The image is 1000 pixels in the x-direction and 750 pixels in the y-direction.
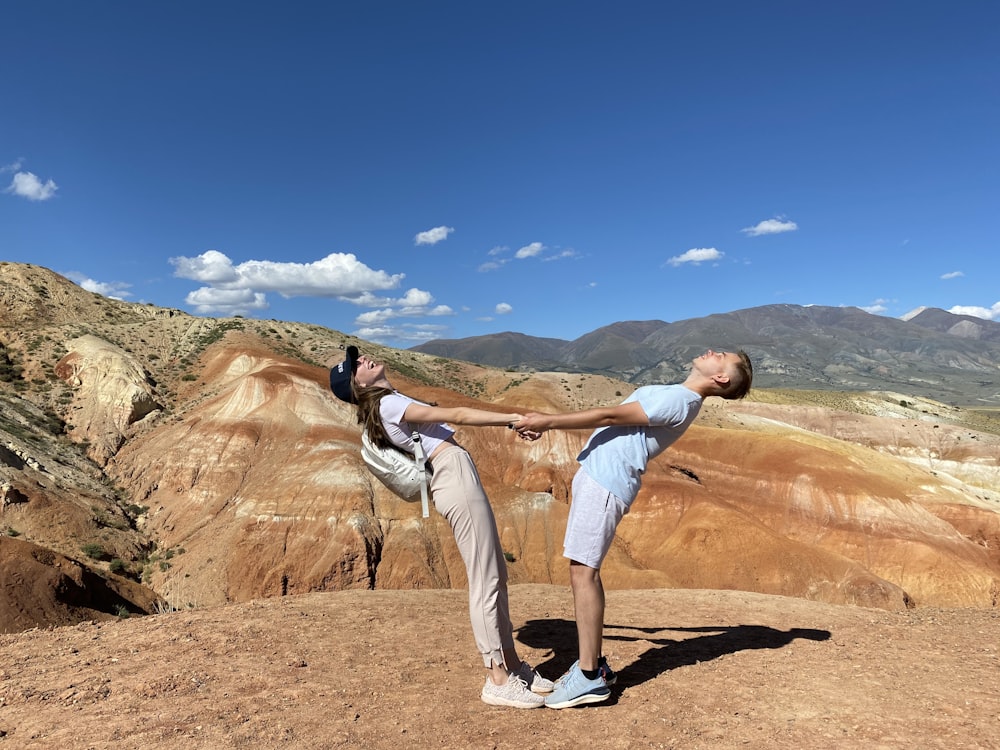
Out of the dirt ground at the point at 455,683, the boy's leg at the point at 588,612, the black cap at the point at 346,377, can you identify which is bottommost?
the dirt ground at the point at 455,683

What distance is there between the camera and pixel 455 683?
201 inches

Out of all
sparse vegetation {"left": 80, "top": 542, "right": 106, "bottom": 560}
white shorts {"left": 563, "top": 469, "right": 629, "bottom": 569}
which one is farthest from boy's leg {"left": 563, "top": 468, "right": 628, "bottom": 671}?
sparse vegetation {"left": 80, "top": 542, "right": 106, "bottom": 560}

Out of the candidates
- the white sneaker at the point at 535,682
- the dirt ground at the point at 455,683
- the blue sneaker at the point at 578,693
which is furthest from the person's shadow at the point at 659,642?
the white sneaker at the point at 535,682

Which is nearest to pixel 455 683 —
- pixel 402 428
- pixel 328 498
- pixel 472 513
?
pixel 472 513

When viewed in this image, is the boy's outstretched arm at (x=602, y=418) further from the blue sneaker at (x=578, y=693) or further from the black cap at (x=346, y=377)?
the blue sneaker at (x=578, y=693)

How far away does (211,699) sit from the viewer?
15.0ft

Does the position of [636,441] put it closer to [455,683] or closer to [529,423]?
[529,423]

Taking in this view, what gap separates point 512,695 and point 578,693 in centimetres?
52

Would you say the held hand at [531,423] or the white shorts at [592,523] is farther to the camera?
the held hand at [531,423]

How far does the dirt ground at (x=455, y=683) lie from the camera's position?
396cm

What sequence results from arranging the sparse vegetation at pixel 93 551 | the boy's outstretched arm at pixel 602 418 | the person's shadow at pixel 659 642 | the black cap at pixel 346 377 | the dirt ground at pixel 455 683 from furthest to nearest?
the sparse vegetation at pixel 93 551 → the person's shadow at pixel 659 642 → the black cap at pixel 346 377 → the boy's outstretched arm at pixel 602 418 → the dirt ground at pixel 455 683

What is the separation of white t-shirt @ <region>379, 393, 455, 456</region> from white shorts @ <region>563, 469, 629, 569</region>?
3.85 ft

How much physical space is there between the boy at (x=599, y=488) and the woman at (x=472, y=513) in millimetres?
318

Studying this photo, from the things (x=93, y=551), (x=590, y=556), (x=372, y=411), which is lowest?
(x=93, y=551)
